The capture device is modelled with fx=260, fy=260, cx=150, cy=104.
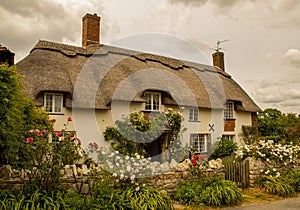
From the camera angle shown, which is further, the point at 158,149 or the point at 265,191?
the point at 158,149

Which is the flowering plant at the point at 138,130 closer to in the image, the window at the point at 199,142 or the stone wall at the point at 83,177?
the window at the point at 199,142

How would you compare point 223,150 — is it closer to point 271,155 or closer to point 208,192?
point 271,155

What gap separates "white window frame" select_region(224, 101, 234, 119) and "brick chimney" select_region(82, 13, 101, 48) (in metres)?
10.4

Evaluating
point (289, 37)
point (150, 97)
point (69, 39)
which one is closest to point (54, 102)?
point (150, 97)

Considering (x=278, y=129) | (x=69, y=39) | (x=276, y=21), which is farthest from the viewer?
(x=278, y=129)

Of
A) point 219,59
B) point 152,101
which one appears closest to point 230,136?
point 152,101

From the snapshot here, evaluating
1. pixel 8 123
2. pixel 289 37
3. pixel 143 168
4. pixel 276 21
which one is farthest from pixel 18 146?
pixel 289 37

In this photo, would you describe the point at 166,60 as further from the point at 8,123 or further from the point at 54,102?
the point at 8,123

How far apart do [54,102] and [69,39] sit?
28.8 feet

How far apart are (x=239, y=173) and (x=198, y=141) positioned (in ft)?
25.2

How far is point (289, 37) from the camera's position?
1434 cm

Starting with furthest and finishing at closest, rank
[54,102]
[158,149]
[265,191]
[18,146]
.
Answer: [158,149] → [54,102] → [265,191] → [18,146]

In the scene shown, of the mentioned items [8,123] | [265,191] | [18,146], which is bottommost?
[265,191]

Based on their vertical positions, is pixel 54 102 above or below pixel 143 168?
above
